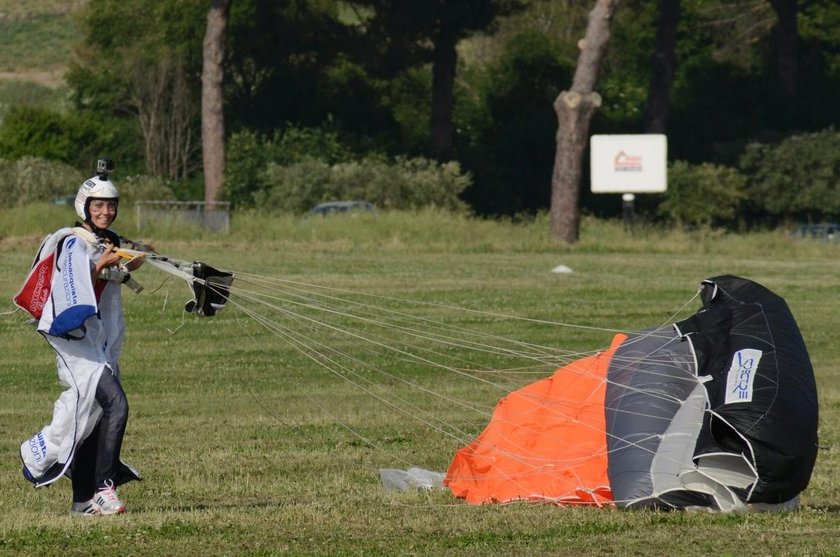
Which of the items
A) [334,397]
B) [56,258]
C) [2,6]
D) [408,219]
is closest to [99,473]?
[56,258]

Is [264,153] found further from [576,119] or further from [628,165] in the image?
[576,119]

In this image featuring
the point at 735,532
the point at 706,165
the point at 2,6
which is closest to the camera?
the point at 735,532

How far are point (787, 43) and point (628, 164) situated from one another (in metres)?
13.3

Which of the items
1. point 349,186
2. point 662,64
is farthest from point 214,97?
point 662,64

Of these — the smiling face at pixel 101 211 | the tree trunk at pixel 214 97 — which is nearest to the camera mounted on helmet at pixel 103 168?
the smiling face at pixel 101 211

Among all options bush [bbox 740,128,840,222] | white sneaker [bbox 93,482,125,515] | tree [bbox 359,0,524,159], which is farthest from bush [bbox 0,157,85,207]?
white sneaker [bbox 93,482,125,515]

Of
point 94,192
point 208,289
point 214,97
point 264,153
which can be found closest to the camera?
point 94,192

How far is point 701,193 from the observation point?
46594 millimetres

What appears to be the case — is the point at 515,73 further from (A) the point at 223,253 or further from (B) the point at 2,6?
(B) the point at 2,6

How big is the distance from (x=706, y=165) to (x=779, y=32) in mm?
7476

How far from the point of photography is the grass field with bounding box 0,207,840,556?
715cm

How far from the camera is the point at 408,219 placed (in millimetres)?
33156

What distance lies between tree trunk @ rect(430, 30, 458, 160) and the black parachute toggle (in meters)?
38.1

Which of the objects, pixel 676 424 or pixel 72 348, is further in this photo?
pixel 676 424
